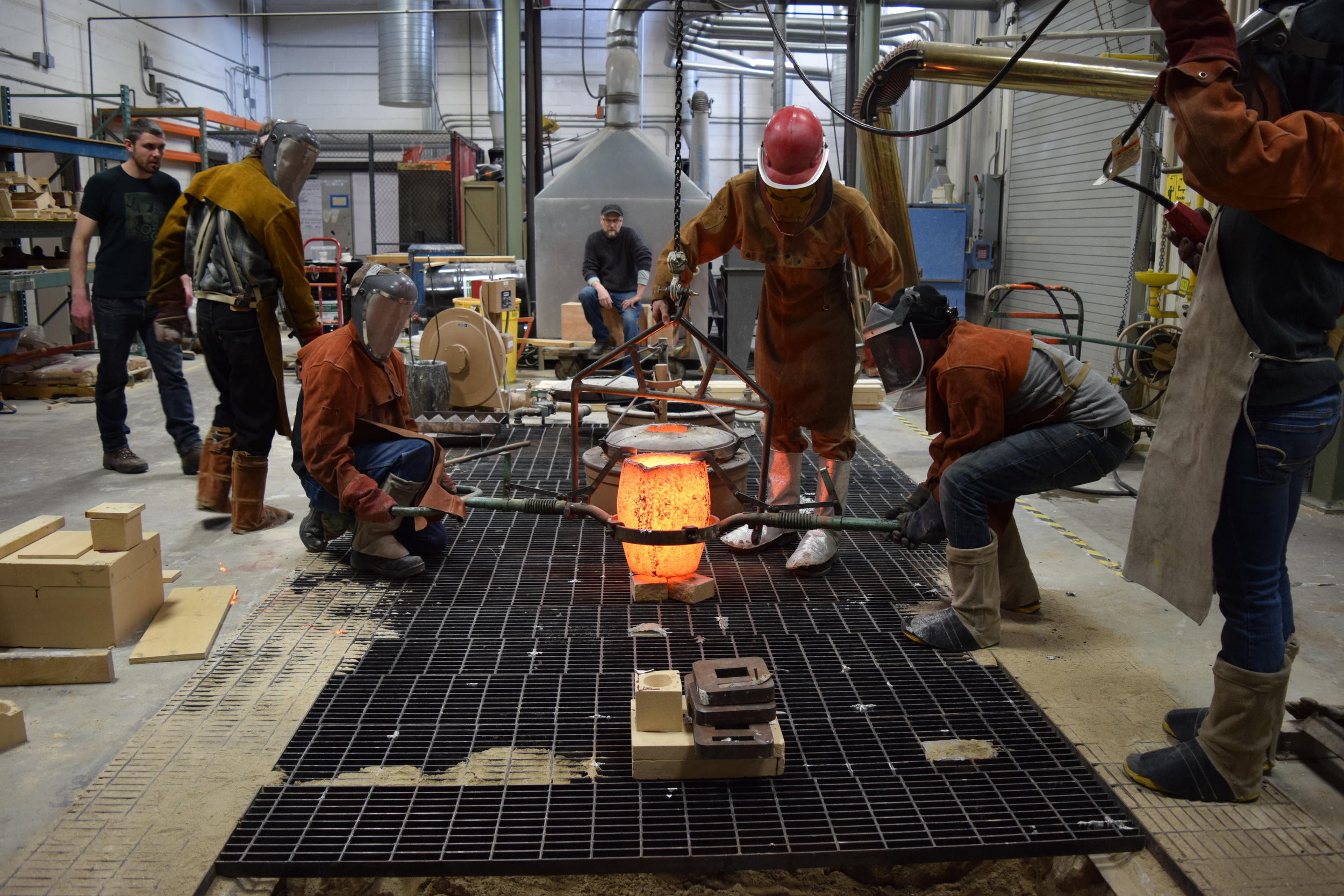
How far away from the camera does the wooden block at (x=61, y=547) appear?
315cm

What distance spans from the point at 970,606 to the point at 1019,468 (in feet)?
1.64

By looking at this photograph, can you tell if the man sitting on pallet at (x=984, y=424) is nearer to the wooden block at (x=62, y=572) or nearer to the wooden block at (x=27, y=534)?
the wooden block at (x=62, y=572)

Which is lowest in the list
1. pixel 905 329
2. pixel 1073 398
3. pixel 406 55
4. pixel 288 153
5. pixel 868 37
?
pixel 1073 398

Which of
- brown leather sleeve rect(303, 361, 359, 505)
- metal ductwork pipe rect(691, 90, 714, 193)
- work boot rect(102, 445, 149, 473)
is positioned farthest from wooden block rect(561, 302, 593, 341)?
metal ductwork pipe rect(691, 90, 714, 193)

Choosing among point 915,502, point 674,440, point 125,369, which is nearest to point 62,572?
point 674,440

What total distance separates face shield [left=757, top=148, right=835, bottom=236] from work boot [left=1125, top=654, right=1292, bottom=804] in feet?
7.03

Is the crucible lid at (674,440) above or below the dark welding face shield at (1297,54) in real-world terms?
below

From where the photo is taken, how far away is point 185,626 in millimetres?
3303

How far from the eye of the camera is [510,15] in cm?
933

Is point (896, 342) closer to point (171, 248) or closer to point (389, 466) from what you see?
point (389, 466)

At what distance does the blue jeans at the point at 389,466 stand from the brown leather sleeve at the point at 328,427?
0.54 feet

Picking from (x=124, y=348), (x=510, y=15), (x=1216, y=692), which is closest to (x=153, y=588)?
(x=124, y=348)

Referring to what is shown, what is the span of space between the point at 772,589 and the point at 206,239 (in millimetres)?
2973

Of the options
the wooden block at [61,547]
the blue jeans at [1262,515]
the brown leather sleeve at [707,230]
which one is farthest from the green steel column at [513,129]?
the blue jeans at [1262,515]
